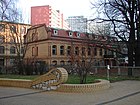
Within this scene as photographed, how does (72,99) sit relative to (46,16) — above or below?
below

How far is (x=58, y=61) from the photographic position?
61250 mm

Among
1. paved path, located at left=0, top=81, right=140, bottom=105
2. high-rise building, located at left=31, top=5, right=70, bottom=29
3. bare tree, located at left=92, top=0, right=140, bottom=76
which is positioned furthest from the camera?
high-rise building, located at left=31, top=5, right=70, bottom=29

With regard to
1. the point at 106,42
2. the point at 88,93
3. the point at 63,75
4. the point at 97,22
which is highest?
the point at 97,22

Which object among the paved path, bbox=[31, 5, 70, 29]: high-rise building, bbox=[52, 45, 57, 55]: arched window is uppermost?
bbox=[31, 5, 70, 29]: high-rise building

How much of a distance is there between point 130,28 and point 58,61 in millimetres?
29090

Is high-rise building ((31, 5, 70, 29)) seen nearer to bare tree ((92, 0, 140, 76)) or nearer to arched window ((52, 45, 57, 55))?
arched window ((52, 45, 57, 55))

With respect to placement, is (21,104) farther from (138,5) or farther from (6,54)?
(6,54)

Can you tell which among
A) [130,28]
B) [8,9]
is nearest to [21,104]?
[8,9]

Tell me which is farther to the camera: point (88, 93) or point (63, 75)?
point (63, 75)

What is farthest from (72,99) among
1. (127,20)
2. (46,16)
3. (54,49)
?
(46,16)

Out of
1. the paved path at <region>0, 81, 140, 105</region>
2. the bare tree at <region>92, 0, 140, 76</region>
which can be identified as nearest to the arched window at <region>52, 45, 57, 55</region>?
the bare tree at <region>92, 0, 140, 76</region>

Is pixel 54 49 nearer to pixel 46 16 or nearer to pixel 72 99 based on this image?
pixel 46 16

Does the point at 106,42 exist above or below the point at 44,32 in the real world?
below

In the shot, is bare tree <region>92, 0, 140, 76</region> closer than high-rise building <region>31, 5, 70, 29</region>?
Yes
